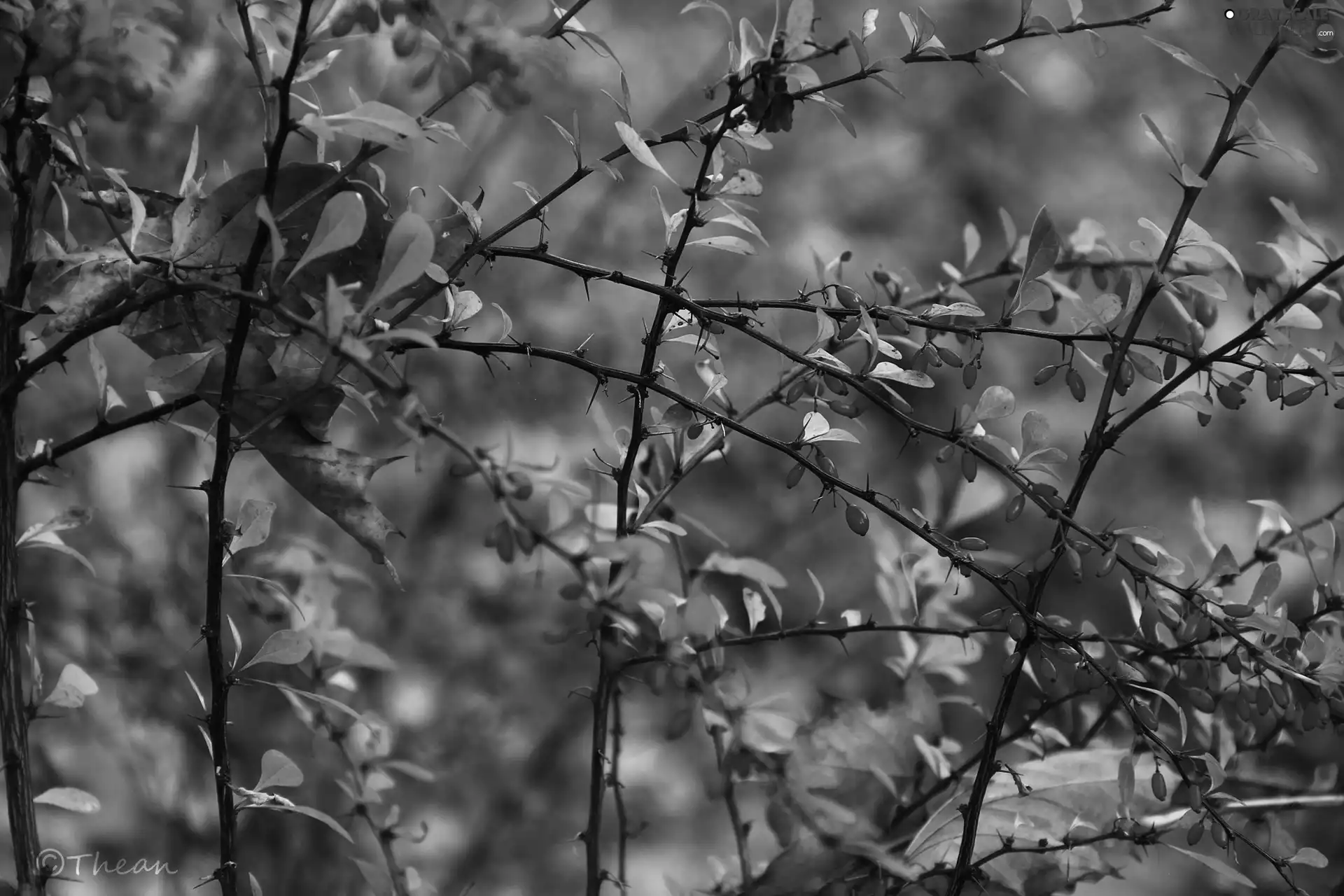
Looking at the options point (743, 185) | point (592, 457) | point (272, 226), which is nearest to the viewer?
point (272, 226)

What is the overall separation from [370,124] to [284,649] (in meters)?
0.20

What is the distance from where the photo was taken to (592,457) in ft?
3.34

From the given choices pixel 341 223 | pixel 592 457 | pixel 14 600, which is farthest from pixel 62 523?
pixel 592 457

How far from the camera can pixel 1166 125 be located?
130 cm

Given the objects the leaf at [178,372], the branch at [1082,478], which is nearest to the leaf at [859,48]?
the branch at [1082,478]

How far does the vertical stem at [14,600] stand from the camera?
1.18 feet

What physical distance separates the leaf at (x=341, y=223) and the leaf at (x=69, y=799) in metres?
0.25

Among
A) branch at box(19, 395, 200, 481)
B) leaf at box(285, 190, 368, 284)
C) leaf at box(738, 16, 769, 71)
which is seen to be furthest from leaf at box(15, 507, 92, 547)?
leaf at box(738, 16, 769, 71)

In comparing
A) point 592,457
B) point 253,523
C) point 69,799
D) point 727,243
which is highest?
point 727,243

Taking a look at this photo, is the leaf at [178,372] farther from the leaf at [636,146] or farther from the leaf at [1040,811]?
the leaf at [1040,811]

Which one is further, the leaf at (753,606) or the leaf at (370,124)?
the leaf at (753,606)

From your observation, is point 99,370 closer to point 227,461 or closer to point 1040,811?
point 227,461

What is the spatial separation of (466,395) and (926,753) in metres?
0.64

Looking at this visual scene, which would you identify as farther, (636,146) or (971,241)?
(971,241)
